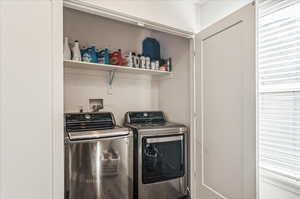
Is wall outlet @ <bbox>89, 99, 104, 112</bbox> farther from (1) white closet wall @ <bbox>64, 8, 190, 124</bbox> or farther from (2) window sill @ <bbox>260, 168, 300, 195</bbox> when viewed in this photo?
(2) window sill @ <bbox>260, 168, 300, 195</bbox>

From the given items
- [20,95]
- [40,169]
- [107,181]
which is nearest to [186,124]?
[107,181]

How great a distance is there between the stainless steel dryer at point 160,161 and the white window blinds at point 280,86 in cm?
83

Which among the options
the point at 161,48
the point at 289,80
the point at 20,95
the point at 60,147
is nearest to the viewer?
the point at 20,95

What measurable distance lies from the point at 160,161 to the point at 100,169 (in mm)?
689

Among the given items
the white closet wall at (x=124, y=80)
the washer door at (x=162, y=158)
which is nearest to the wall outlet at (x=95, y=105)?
the white closet wall at (x=124, y=80)

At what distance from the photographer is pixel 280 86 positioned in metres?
1.38

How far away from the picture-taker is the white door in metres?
1.28

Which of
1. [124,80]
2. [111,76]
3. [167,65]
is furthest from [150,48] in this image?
[111,76]

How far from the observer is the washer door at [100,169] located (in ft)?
4.70

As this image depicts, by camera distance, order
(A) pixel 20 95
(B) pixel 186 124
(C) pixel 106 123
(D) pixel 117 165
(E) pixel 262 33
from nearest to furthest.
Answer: (A) pixel 20 95, (E) pixel 262 33, (D) pixel 117 165, (C) pixel 106 123, (B) pixel 186 124

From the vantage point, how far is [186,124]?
2.11m

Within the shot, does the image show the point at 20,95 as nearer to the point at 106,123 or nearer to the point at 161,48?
the point at 106,123

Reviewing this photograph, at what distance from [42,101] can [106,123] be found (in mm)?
803

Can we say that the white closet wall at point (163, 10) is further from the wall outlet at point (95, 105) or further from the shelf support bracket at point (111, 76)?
the wall outlet at point (95, 105)
